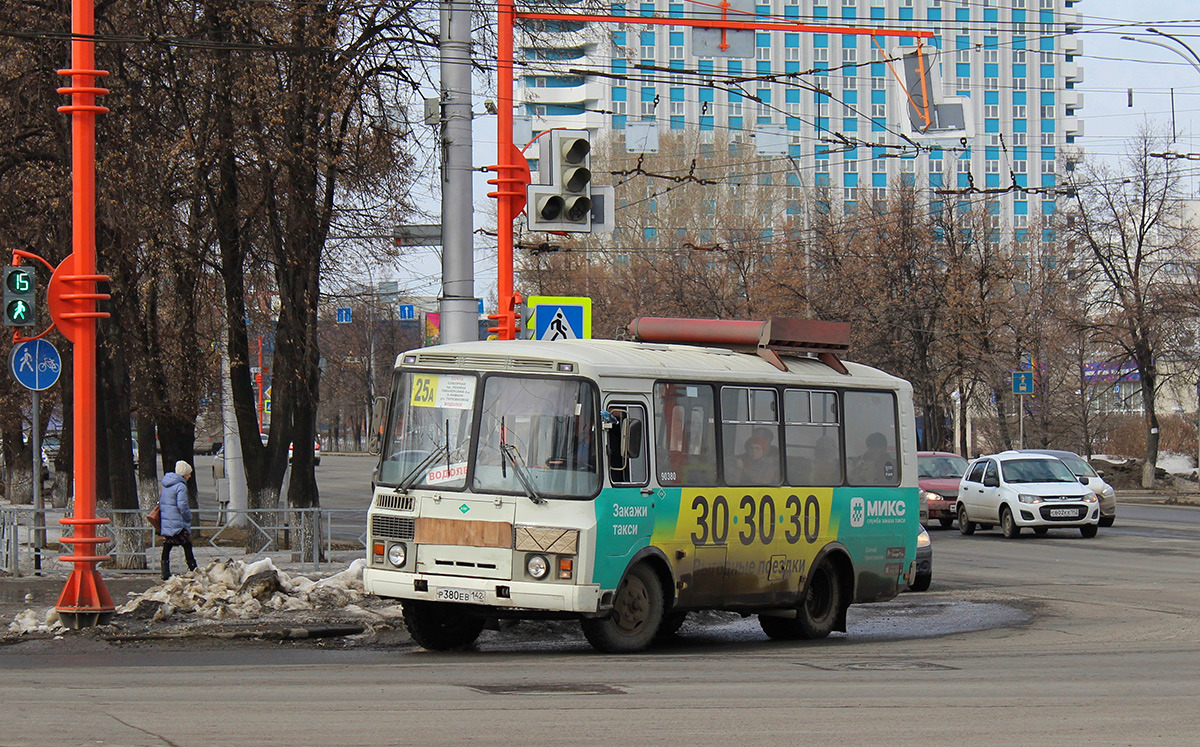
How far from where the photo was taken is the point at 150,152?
66.3ft

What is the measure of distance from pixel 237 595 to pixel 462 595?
415 cm

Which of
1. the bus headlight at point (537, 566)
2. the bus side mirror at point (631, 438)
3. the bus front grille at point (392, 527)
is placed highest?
the bus side mirror at point (631, 438)

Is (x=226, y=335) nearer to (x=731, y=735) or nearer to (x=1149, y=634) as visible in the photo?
(x=1149, y=634)

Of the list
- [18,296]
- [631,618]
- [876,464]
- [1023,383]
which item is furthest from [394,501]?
[1023,383]

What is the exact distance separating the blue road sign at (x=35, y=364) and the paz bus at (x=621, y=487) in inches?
271

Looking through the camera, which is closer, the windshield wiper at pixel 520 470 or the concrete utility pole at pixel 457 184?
the windshield wiper at pixel 520 470

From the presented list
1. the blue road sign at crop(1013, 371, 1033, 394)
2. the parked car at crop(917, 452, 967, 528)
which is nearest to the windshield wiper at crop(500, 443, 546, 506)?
the parked car at crop(917, 452, 967, 528)

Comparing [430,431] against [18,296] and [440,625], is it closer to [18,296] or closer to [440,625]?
[440,625]

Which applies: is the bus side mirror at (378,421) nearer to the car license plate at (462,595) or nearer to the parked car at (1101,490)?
the car license plate at (462,595)

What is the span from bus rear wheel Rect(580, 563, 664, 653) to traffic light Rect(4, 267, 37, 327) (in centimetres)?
771

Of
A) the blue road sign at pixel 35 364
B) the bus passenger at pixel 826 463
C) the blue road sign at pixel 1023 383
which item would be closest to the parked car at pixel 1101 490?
the blue road sign at pixel 1023 383

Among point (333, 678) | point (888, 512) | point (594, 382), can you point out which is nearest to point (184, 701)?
point (333, 678)

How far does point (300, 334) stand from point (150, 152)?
11.3ft

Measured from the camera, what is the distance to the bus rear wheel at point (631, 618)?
1234 cm
